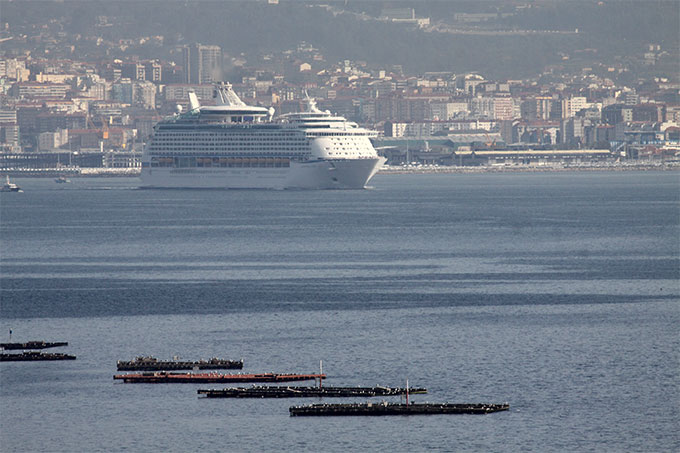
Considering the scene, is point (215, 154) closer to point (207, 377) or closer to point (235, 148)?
point (235, 148)

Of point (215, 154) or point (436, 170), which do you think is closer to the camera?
point (215, 154)

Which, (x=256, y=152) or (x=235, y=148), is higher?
(x=235, y=148)

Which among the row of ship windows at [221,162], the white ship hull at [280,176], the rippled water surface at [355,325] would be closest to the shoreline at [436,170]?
the row of ship windows at [221,162]

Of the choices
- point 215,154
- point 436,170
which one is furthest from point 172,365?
point 436,170

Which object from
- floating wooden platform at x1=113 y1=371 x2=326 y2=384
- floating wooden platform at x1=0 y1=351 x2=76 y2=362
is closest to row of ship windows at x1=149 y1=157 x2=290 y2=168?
floating wooden platform at x1=0 y1=351 x2=76 y2=362

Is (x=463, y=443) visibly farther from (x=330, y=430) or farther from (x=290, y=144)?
(x=290, y=144)

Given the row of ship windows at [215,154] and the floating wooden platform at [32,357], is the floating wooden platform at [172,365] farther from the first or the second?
the row of ship windows at [215,154]

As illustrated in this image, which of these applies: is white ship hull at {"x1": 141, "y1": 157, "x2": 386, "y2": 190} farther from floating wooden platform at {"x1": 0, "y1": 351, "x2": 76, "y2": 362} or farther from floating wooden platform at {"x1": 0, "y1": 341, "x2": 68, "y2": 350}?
floating wooden platform at {"x1": 0, "y1": 351, "x2": 76, "y2": 362}
